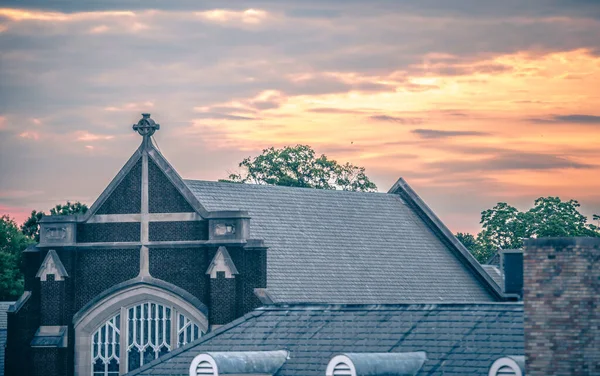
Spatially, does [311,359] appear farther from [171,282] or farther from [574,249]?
[171,282]

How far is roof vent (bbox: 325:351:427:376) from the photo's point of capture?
120 feet

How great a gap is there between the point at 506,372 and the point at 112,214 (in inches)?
940

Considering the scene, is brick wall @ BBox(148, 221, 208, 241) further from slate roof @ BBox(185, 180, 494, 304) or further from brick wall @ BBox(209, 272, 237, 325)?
brick wall @ BBox(209, 272, 237, 325)

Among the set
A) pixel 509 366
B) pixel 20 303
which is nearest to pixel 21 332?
pixel 20 303

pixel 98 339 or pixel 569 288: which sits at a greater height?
pixel 98 339

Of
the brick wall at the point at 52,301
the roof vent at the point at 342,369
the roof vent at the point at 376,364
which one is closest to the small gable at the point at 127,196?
the brick wall at the point at 52,301

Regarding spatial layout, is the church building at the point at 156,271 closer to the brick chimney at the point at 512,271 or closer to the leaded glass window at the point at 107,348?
the leaded glass window at the point at 107,348

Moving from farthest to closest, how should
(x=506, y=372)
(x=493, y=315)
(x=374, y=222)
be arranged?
(x=374, y=222) → (x=493, y=315) → (x=506, y=372)

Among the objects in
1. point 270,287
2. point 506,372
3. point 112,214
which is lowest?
point 506,372

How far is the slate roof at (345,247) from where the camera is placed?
184ft

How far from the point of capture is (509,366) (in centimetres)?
3503

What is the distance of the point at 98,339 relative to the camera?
5509 cm

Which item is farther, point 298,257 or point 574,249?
point 298,257

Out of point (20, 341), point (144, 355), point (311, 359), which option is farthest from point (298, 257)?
point (311, 359)
